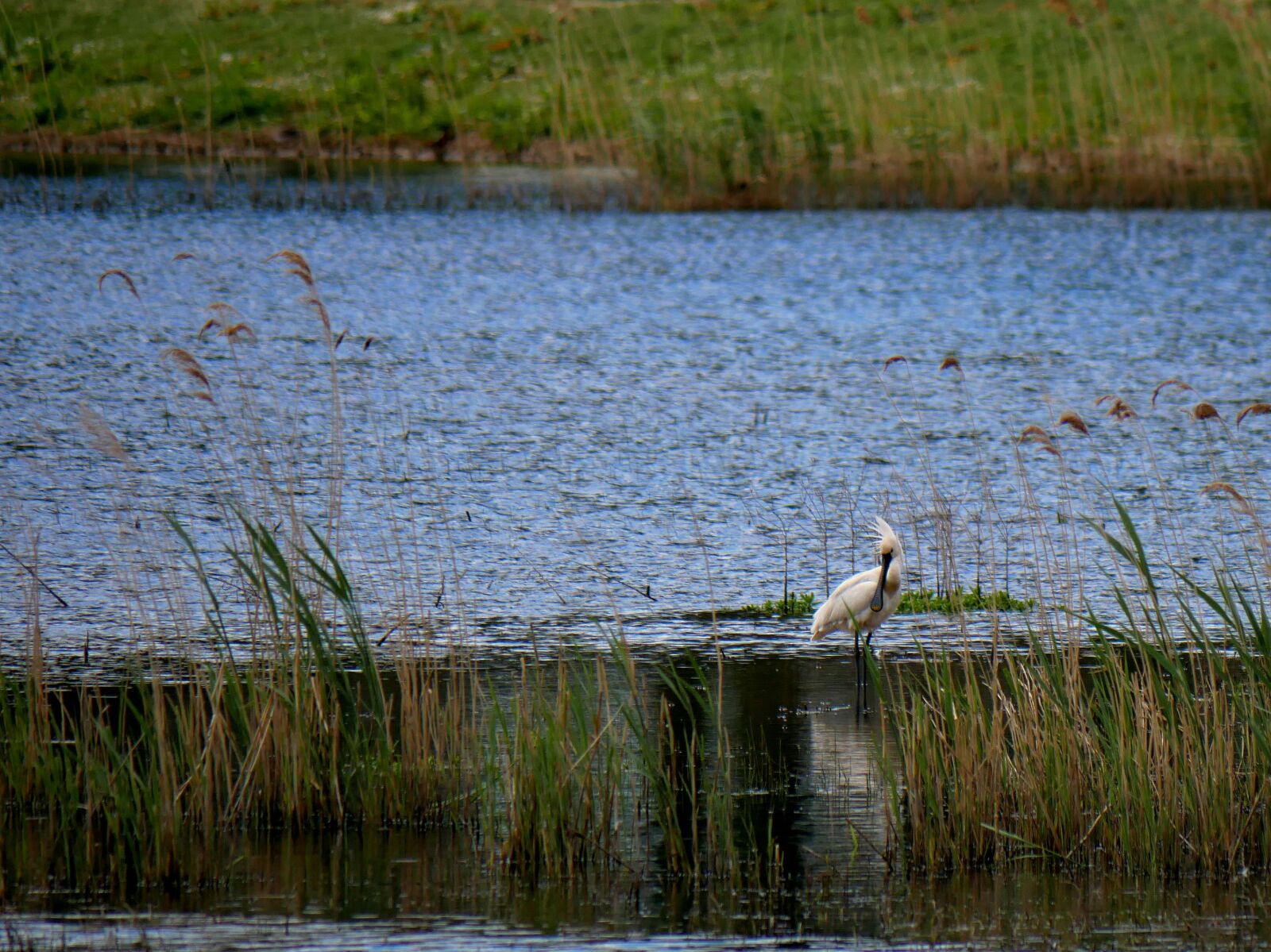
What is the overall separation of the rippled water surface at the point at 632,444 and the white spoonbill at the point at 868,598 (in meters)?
0.21

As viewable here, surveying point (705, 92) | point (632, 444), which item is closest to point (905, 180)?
point (705, 92)

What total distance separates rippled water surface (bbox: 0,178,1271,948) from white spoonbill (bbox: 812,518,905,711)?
21cm

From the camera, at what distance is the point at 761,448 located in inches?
514

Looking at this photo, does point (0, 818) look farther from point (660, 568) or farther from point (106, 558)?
point (660, 568)

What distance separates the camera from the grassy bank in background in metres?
25.1

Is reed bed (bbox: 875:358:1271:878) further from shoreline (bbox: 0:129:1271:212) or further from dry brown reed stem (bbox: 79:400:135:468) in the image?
shoreline (bbox: 0:129:1271:212)

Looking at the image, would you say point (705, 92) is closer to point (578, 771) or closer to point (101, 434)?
point (101, 434)

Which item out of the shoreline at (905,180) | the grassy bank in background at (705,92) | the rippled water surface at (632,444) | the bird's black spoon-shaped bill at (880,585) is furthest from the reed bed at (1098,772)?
the shoreline at (905,180)

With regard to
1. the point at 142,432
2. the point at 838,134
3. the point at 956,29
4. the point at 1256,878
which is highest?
the point at 956,29

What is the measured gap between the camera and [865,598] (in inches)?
314

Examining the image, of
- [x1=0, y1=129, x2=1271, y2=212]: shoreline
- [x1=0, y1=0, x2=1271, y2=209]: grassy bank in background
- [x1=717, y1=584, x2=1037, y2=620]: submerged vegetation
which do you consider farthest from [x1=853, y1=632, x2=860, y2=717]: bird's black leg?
[x1=0, y1=129, x2=1271, y2=212]: shoreline

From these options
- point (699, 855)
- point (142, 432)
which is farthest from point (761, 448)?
point (699, 855)

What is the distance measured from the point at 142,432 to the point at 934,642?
21.6 ft

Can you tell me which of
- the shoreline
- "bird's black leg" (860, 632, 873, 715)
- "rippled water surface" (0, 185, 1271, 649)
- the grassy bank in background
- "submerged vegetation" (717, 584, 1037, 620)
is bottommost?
"bird's black leg" (860, 632, 873, 715)
